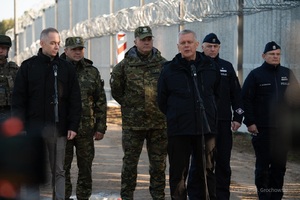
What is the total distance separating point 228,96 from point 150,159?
105 cm

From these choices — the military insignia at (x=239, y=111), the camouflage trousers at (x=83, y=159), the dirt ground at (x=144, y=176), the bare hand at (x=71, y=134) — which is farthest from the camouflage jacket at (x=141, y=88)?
the dirt ground at (x=144, y=176)

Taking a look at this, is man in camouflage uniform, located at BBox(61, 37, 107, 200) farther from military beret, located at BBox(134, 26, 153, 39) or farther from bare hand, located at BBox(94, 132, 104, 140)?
military beret, located at BBox(134, 26, 153, 39)

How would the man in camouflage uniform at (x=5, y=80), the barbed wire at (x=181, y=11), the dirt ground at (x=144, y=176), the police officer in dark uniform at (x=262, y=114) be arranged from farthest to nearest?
the barbed wire at (x=181, y=11) → the dirt ground at (x=144, y=176) → the man in camouflage uniform at (x=5, y=80) → the police officer in dark uniform at (x=262, y=114)

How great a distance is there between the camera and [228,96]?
23.4ft

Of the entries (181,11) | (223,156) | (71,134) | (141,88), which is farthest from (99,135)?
(181,11)

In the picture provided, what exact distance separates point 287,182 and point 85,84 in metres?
3.40

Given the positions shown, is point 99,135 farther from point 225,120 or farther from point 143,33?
point 225,120

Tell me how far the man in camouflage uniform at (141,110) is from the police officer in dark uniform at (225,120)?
1.92ft

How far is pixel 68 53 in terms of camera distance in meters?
7.19

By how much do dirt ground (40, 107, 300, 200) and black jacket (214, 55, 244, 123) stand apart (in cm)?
77

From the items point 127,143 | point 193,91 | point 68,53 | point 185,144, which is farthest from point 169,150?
point 68,53

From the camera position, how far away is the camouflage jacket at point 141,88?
7.00m

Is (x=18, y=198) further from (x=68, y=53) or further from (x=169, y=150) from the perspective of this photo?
(x=68, y=53)

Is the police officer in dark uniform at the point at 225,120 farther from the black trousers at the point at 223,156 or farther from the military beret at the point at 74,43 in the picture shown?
the military beret at the point at 74,43
